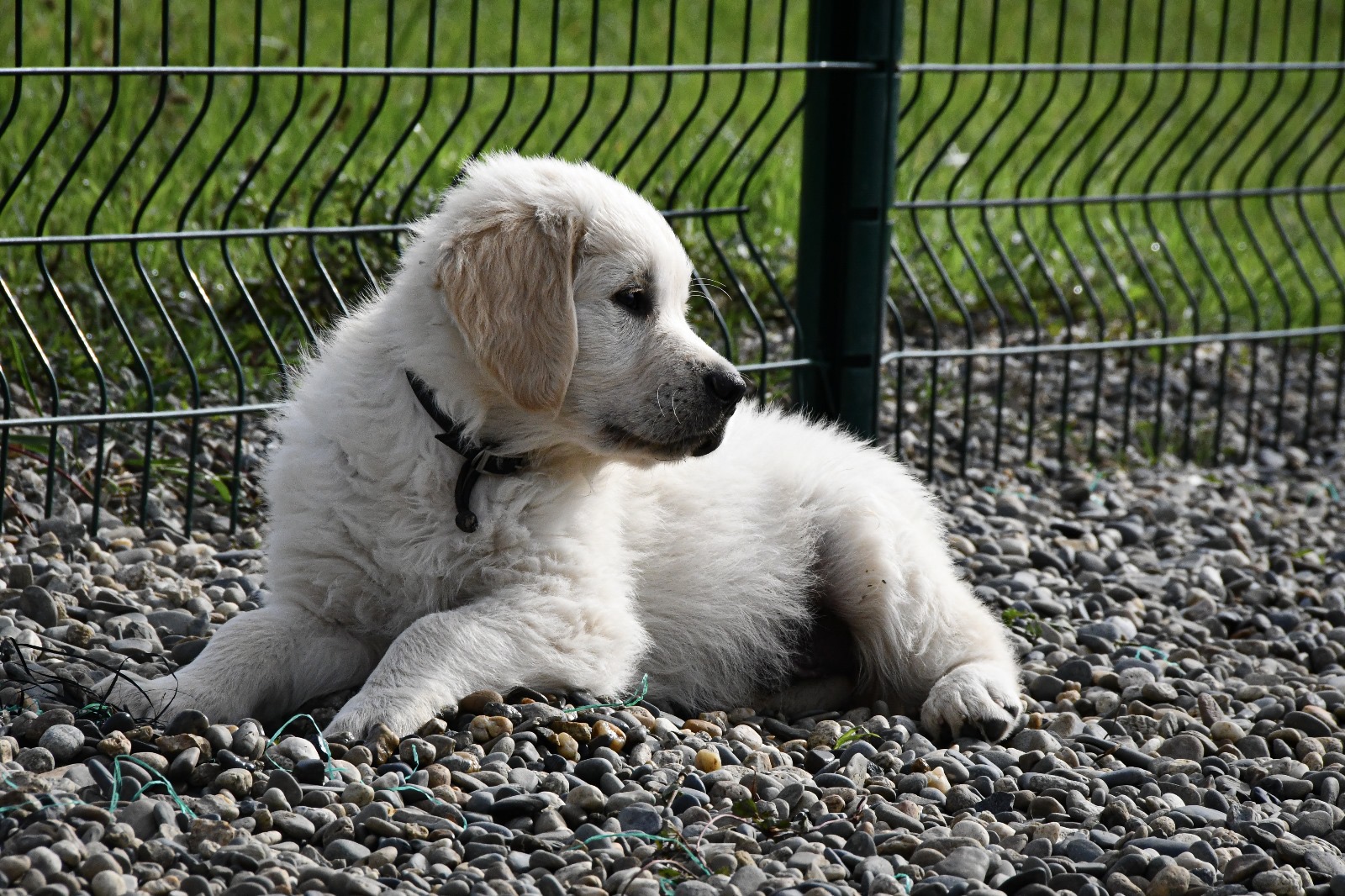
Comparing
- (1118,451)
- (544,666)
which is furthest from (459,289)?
(1118,451)

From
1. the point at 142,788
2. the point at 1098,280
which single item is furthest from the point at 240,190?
the point at 1098,280

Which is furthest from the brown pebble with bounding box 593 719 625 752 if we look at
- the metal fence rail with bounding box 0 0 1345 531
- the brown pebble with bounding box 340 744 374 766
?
the metal fence rail with bounding box 0 0 1345 531

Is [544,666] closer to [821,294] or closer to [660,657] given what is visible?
[660,657]

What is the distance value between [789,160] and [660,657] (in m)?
4.86

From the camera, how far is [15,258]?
5871 millimetres

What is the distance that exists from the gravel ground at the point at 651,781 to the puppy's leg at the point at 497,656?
56 mm

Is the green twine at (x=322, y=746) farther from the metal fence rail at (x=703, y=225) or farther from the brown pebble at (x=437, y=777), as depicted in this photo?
the metal fence rail at (x=703, y=225)

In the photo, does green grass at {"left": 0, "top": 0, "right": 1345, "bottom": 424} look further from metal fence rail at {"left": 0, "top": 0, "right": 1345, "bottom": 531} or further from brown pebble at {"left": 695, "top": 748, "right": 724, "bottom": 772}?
brown pebble at {"left": 695, "top": 748, "right": 724, "bottom": 772}

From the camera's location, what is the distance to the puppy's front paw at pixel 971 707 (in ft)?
11.4


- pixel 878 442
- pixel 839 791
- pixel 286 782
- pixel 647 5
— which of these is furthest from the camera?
pixel 647 5

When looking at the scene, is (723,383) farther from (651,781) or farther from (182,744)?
(182,744)

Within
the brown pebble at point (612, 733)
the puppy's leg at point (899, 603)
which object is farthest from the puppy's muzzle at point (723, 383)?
the brown pebble at point (612, 733)

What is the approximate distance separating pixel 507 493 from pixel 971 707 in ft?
3.88

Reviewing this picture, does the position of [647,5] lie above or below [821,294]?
above
